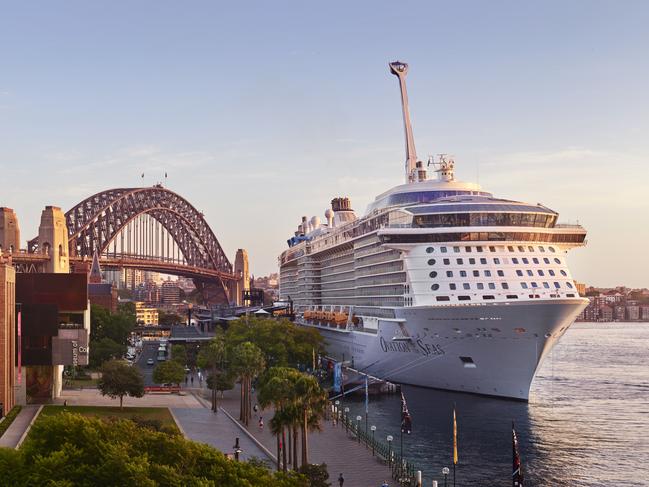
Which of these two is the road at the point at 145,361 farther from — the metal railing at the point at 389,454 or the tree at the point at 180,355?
the metal railing at the point at 389,454

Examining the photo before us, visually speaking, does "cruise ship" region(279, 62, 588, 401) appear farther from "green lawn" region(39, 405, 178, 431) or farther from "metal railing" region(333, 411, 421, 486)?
"green lawn" region(39, 405, 178, 431)

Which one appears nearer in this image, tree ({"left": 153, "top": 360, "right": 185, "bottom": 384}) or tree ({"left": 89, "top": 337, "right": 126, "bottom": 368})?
tree ({"left": 153, "top": 360, "right": 185, "bottom": 384})

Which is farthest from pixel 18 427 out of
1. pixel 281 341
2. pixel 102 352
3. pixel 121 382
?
pixel 102 352

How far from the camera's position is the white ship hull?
63.7 meters

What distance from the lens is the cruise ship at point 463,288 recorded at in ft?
212

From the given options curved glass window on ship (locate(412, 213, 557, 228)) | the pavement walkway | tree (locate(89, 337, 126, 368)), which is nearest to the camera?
the pavement walkway

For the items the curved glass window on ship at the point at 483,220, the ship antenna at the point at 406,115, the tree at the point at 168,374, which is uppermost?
the ship antenna at the point at 406,115

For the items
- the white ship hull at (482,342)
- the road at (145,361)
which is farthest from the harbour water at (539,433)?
the road at (145,361)

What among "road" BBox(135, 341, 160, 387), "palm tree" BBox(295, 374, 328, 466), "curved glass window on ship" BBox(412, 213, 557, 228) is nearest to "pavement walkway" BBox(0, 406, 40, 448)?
"palm tree" BBox(295, 374, 328, 466)

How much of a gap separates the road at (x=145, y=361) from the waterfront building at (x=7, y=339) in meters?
25.0

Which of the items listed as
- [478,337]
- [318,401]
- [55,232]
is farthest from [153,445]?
[55,232]

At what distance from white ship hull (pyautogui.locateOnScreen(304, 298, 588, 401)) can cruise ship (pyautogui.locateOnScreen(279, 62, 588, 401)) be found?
8 cm

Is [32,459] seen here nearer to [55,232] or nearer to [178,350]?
[178,350]

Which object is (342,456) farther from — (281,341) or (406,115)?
(406,115)
